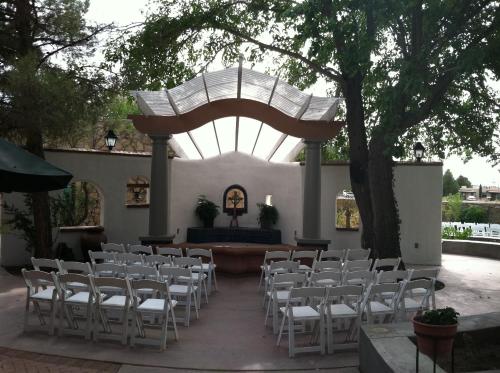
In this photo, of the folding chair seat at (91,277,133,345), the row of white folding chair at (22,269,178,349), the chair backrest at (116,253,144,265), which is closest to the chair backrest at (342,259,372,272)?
the row of white folding chair at (22,269,178,349)

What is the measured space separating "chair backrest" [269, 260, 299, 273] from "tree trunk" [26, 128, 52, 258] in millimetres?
5894

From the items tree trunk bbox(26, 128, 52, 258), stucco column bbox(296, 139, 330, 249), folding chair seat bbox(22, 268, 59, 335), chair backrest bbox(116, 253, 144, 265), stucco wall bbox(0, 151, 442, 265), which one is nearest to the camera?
folding chair seat bbox(22, 268, 59, 335)

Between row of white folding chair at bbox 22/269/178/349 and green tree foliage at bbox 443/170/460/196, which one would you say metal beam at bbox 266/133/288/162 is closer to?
row of white folding chair at bbox 22/269/178/349

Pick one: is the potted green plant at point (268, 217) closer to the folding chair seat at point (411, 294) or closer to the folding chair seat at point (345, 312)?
the folding chair seat at point (411, 294)

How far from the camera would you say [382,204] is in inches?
397

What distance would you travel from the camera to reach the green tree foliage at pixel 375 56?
7.99m

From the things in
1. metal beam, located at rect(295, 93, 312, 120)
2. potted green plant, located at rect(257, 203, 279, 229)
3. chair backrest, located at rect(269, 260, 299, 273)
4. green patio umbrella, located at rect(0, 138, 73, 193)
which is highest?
metal beam, located at rect(295, 93, 312, 120)

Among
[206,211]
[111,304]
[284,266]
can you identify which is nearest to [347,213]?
[206,211]

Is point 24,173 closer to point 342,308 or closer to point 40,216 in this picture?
point 342,308

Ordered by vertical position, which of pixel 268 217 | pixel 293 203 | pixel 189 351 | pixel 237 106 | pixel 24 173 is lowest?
pixel 189 351

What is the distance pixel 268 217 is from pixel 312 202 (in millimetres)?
→ 4101

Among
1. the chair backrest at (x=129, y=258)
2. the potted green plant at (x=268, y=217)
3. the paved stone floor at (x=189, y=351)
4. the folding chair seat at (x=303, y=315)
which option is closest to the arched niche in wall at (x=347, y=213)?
the potted green plant at (x=268, y=217)

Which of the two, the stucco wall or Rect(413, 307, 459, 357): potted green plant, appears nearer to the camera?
Rect(413, 307, 459, 357): potted green plant

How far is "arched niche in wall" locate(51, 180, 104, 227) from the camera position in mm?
13258
